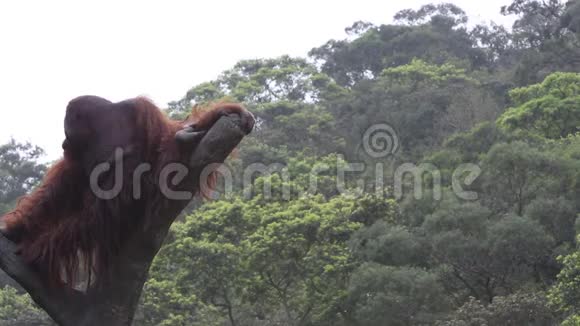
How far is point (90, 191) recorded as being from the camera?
2910 mm

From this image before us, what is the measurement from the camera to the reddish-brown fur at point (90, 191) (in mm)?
2805

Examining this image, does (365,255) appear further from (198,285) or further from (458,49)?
(458,49)

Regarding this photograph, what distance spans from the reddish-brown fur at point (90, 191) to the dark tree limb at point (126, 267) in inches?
1.5

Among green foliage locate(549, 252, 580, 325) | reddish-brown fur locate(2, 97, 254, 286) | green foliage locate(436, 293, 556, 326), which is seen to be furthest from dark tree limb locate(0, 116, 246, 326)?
green foliage locate(436, 293, 556, 326)

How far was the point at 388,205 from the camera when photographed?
1655cm

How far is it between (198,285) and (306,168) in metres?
6.41

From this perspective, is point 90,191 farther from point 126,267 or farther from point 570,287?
point 570,287

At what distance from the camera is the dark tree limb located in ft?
8.95

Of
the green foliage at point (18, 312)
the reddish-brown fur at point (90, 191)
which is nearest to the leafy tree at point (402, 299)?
the green foliage at point (18, 312)

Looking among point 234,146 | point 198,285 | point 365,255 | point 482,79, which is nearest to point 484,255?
point 365,255

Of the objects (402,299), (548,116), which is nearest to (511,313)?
(402,299)

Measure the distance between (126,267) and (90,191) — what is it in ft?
0.96

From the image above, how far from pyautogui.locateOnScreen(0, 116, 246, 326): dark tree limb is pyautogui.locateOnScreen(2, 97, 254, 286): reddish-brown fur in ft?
0.12

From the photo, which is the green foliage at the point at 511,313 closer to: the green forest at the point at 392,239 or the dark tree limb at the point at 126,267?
the green forest at the point at 392,239
